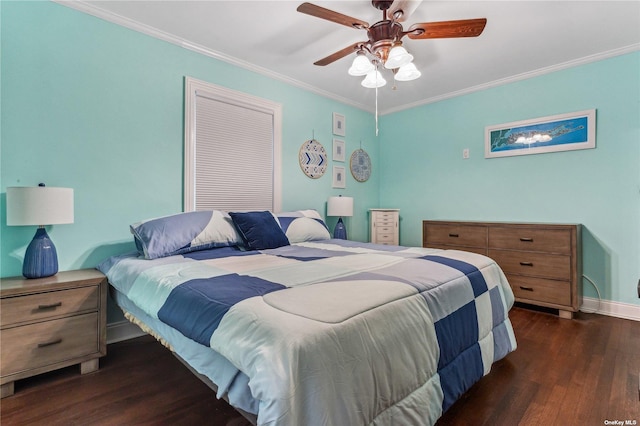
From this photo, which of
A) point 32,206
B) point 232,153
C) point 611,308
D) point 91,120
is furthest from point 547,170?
point 32,206

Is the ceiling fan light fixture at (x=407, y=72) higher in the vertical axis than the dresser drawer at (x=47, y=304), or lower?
higher

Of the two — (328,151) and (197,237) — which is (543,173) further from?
(197,237)

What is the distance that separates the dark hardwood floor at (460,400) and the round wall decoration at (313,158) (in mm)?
2396

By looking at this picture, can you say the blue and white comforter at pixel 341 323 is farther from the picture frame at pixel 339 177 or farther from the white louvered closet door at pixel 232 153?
the picture frame at pixel 339 177

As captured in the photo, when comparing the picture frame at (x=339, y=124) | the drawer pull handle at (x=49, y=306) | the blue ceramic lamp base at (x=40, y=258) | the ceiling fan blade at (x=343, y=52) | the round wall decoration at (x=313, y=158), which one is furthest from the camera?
the picture frame at (x=339, y=124)

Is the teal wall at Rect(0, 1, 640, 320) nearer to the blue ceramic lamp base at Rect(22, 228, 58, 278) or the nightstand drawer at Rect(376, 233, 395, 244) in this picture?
the blue ceramic lamp base at Rect(22, 228, 58, 278)

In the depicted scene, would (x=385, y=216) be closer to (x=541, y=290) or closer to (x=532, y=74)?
(x=541, y=290)

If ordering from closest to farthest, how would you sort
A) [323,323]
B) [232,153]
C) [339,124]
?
[323,323] → [232,153] → [339,124]

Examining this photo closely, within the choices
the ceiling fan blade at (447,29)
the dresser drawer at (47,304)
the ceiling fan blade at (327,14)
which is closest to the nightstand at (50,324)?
the dresser drawer at (47,304)

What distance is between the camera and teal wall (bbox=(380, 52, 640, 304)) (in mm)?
2805

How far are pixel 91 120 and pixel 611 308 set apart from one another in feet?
15.6

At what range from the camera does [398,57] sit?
2.01 meters

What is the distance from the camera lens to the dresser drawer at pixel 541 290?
9.02 feet

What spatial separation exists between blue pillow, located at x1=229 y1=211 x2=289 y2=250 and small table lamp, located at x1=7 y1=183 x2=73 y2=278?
3.59ft
